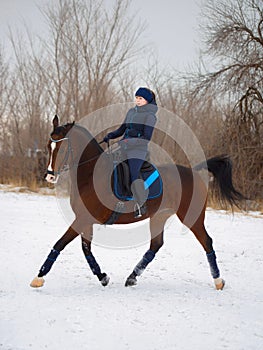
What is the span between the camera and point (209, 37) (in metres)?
13.8

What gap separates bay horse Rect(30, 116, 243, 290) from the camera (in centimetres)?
465

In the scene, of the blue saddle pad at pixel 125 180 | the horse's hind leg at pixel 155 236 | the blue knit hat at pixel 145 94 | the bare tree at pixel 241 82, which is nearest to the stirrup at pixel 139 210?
the blue saddle pad at pixel 125 180

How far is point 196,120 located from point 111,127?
10.7 feet

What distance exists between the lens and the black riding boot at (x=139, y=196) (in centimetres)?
473

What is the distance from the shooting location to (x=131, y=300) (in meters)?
4.46

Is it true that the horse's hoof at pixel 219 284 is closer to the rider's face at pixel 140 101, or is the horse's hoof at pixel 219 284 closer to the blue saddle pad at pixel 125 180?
the blue saddle pad at pixel 125 180

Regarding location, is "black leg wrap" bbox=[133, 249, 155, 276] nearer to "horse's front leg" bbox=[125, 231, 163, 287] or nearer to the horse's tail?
"horse's front leg" bbox=[125, 231, 163, 287]

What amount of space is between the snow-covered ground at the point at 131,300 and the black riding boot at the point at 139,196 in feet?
3.21

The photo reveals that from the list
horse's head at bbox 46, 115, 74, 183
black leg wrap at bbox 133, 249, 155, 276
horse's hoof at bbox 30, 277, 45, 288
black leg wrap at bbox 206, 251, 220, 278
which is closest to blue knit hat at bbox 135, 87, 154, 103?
horse's head at bbox 46, 115, 74, 183

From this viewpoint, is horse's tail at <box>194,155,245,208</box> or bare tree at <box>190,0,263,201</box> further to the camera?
bare tree at <box>190,0,263,201</box>

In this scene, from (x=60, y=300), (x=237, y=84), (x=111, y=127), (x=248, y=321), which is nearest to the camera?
(x=248, y=321)

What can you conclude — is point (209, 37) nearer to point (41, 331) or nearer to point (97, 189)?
point (97, 189)

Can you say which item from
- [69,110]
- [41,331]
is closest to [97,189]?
[41,331]

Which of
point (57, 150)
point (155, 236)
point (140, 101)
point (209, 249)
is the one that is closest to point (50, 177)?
point (57, 150)
